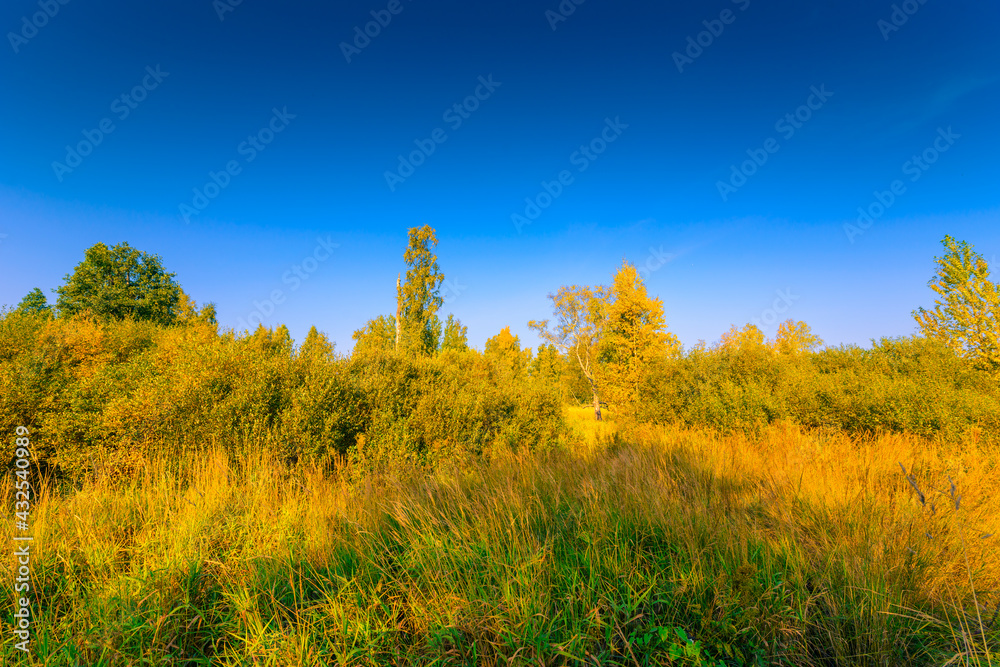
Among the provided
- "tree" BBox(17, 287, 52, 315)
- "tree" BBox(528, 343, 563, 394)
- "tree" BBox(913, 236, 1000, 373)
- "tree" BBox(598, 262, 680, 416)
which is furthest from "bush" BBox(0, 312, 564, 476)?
"tree" BBox(17, 287, 52, 315)

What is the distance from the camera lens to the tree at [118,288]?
813 inches

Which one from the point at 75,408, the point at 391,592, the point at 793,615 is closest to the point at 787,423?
the point at 793,615

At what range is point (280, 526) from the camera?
3.13 m

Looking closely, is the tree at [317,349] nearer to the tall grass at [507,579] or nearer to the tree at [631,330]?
the tall grass at [507,579]

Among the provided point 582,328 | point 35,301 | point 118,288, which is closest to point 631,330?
point 582,328

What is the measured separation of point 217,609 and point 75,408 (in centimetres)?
654

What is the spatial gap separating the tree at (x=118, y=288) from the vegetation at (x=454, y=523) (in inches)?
638

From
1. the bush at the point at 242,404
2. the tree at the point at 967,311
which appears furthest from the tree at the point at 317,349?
the tree at the point at 967,311

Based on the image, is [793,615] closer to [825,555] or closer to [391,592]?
[825,555]

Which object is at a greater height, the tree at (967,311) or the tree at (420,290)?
the tree at (420,290)

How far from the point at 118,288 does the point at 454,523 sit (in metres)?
29.2

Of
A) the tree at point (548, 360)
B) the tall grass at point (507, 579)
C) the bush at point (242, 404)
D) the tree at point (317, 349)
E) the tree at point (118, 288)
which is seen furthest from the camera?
the tree at point (548, 360)

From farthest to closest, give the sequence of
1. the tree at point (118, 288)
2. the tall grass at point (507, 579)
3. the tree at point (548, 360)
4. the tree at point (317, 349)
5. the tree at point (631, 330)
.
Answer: the tree at point (548, 360) → the tree at point (118, 288) → the tree at point (631, 330) → the tree at point (317, 349) → the tall grass at point (507, 579)

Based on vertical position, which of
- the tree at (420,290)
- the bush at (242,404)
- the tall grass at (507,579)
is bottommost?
the tall grass at (507,579)
